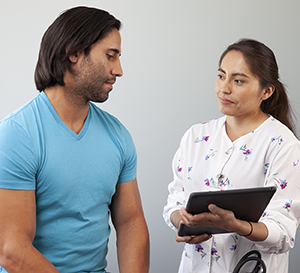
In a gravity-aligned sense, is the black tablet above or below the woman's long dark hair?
below

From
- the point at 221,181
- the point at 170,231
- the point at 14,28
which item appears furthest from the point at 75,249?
the point at 14,28

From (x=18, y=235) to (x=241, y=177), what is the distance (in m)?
0.83

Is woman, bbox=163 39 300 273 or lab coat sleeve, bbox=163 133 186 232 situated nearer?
woman, bbox=163 39 300 273

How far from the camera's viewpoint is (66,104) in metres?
1.36

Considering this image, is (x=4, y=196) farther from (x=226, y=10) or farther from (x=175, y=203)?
(x=226, y=10)

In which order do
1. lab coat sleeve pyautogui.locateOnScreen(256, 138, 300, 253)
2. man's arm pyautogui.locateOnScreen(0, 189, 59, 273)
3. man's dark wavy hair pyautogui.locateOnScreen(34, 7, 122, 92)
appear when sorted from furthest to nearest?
lab coat sleeve pyautogui.locateOnScreen(256, 138, 300, 253), man's dark wavy hair pyautogui.locateOnScreen(34, 7, 122, 92), man's arm pyautogui.locateOnScreen(0, 189, 59, 273)

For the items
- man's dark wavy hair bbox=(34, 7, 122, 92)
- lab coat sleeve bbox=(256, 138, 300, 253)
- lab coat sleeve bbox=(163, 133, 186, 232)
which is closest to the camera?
man's dark wavy hair bbox=(34, 7, 122, 92)

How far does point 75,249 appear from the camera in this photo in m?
1.32

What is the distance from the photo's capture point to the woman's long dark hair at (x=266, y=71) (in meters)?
1.56

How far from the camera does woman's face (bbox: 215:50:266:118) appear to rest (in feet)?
5.09

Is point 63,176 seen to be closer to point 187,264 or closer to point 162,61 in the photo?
point 187,264

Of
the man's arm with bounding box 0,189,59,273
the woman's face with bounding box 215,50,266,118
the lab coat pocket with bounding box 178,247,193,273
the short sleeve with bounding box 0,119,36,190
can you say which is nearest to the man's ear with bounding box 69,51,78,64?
the short sleeve with bounding box 0,119,36,190

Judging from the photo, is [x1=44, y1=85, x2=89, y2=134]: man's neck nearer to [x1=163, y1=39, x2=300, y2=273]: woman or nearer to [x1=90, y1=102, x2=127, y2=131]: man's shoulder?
[x1=90, y1=102, x2=127, y2=131]: man's shoulder

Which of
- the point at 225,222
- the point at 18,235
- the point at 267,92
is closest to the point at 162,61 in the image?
the point at 267,92
